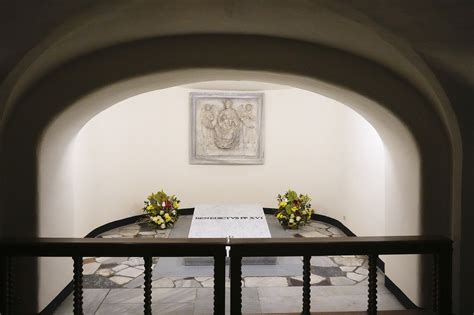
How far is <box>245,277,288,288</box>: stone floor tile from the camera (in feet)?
16.2

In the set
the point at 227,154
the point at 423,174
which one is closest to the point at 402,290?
the point at 423,174

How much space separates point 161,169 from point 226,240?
20.1 feet

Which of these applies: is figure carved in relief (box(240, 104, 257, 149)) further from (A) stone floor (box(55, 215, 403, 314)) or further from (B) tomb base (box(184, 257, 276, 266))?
(B) tomb base (box(184, 257, 276, 266))

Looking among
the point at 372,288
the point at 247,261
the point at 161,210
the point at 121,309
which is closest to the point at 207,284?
the point at 247,261

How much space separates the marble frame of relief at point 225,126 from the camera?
8922 mm

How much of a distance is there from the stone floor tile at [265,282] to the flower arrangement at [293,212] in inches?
105

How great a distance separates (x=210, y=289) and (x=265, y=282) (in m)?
0.76

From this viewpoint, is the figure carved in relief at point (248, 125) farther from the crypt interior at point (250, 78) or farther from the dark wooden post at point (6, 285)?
the dark wooden post at point (6, 285)

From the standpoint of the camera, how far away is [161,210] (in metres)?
7.86

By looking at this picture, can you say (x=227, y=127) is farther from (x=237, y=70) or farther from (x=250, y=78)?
(x=237, y=70)

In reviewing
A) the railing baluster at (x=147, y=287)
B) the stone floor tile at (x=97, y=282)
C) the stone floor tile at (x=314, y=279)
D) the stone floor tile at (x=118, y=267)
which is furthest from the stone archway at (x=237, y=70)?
the stone floor tile at (x=118, y=267)

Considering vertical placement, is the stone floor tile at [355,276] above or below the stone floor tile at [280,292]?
above

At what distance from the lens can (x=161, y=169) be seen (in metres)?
8.84

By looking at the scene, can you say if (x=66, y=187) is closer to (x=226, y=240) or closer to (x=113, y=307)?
(x=113, y=307)
